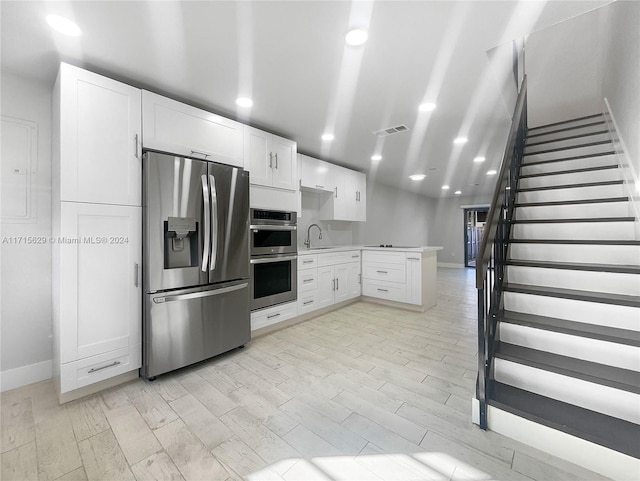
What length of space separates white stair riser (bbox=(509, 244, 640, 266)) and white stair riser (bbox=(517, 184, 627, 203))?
26.3 inches

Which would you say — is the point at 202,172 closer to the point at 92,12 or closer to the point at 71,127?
the point at 71,127

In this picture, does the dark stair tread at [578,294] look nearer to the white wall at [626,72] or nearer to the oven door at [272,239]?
the white wall at [626,72]

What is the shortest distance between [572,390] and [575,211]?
167cm

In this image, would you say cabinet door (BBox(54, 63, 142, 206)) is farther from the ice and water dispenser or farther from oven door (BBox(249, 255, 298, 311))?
oven door (BBox(249, 255, 298, 311))

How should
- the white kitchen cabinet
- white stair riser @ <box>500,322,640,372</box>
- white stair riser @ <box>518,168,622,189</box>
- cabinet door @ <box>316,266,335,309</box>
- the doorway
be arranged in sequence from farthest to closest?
the doorway → the white kitchen cabinet → cabinet door @ <box>316,266,335,309</box> → white stair riser @ <box>518,168,622,189</box> → white stair riser @ <box>500,322,640,372</box>

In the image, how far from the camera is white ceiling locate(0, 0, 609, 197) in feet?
5.03

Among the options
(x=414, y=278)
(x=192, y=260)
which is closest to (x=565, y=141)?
(x=414, y=278)

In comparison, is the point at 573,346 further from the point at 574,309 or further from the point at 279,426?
the point at 279,426

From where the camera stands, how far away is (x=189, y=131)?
242 centimetres

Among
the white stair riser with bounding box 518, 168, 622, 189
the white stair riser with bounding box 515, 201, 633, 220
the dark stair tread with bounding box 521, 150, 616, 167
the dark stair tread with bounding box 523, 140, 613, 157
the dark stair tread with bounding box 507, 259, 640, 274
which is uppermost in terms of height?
the dark stair tread with bounding box 523, 140, 613, 157

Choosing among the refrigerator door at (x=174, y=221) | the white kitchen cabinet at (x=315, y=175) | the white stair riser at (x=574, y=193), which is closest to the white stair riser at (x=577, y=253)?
the white stair riser at (x=574, y=193)

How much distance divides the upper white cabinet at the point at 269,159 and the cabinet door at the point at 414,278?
6.45ft

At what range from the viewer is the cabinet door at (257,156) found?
2.89 metres

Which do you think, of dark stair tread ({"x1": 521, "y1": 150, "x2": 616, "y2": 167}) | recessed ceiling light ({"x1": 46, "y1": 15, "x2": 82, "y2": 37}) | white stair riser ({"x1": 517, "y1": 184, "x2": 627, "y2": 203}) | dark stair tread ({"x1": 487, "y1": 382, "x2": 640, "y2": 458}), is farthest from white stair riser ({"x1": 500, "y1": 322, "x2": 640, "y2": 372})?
recessed ceiling light ({"x1": 46, "y1": 15, "x2": 82, "y2": 37})
